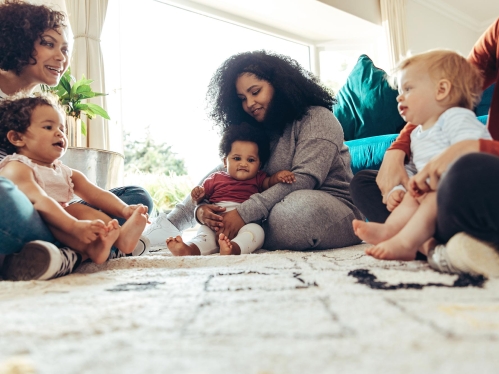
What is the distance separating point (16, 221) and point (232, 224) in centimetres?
67

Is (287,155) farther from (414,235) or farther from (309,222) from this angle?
(414,235)

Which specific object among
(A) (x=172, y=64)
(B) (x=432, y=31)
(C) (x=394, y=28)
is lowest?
(A) (x=172, y=64)

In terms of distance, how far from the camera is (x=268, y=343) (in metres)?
0.41

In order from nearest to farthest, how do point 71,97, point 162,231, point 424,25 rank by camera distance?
1. point 162,231
2. point 71,97
3. point 424,25

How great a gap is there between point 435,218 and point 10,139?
3.46 feet

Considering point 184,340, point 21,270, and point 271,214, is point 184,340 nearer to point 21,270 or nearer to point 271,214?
point 21,270

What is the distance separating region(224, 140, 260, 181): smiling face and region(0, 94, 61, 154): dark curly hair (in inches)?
24.2

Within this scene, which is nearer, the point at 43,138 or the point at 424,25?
the point at 43,138

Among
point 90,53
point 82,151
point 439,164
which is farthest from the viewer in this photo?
point 90,53

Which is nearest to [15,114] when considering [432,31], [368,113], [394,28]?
[368,113]

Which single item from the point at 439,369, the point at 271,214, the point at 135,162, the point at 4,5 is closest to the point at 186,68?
the point at 135,162

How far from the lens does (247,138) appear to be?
152 centimetres

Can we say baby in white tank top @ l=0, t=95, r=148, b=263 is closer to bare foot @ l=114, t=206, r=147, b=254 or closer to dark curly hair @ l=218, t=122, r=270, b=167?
bare foot @ l=114, t=206, r=147, b=254

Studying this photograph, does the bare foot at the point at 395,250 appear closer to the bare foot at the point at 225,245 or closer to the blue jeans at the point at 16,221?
the bare foot at the point at 225,245
